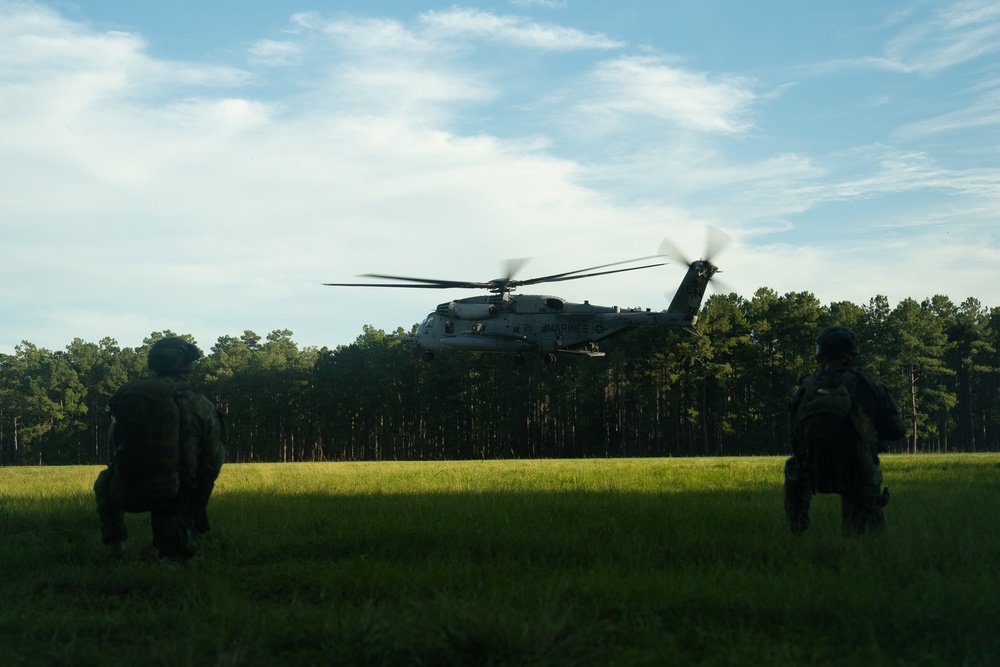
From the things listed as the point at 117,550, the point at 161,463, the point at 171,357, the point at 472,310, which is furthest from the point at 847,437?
the point at 472,310

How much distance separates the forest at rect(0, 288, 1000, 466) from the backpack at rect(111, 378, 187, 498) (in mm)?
60926

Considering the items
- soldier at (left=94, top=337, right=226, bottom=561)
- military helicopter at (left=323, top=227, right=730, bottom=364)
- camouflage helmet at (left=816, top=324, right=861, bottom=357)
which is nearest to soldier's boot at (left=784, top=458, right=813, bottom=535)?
camouflage helmet at (left=816, top=324, right=861, bottom=357)

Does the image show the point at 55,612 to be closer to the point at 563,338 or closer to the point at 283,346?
the point at 563,338

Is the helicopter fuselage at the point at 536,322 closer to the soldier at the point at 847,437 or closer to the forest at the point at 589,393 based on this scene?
the soldier at the point at 847,437

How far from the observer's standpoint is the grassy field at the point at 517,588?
4484 mm

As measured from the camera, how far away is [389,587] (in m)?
6.27

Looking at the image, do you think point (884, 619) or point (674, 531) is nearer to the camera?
point (884, 619)

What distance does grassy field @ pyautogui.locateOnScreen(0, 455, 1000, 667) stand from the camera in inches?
177

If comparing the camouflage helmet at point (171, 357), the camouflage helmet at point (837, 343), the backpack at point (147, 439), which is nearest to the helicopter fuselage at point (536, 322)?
the camouflage helmet at point (837, 343)

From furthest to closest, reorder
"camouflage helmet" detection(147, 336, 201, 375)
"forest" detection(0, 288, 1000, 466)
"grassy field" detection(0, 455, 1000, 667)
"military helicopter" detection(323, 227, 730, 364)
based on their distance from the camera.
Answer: "forest" detection(0, 288, 1000, 466)
"military helicopter" detection(323, 227, 730, 364)
"camouflage helmet" detection(147, 336, 201, 375)
"grassy field" detection(0, 455, 1000, 667)

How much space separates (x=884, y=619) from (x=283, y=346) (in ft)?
395

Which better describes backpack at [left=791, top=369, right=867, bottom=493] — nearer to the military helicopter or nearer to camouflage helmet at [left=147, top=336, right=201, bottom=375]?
camouflage helmet at [left=147, top=336, right=201, bottom=375]

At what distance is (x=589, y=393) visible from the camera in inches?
2820

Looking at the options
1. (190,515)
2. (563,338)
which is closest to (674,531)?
(190,515)
